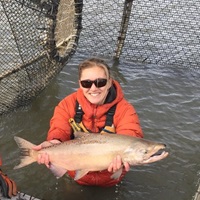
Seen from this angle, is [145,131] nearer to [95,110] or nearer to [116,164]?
[95,110]

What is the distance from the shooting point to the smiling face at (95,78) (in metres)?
3.98

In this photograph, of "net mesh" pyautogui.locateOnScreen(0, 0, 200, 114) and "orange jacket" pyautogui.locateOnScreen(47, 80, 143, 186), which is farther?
"net mesh" pyautogui.locateOnScreen(0, 0, 200, 114)

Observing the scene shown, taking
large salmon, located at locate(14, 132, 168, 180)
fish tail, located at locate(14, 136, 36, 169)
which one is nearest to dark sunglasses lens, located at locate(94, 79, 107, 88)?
large salmon, located at locate(14, 132, 168, 180)

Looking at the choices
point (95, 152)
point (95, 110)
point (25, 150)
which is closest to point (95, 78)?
point (95, 110)

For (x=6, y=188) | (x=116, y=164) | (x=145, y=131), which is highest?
(x=116, y=164)

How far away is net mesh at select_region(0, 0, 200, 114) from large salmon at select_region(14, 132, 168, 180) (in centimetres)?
214

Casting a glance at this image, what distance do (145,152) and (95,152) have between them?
524 mm

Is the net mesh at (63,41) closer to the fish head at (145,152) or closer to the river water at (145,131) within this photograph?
the river water at (145,131)

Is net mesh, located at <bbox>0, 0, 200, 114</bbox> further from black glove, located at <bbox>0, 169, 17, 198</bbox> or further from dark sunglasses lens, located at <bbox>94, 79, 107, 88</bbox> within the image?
black glove, located at <bbox>0, 169, 17, 198</bbox>

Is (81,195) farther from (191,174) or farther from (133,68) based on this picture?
(133,68)

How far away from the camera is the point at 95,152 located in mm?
3705

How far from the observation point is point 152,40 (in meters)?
9.27

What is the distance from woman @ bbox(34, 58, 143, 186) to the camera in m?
4.01

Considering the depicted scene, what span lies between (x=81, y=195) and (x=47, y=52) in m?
2.28
